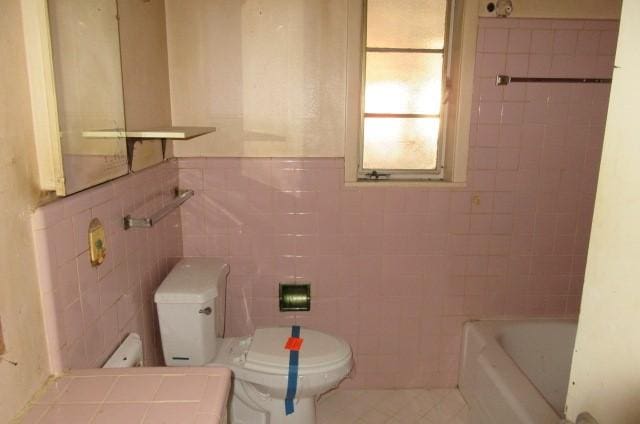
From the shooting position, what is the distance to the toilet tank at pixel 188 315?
172 centimetres

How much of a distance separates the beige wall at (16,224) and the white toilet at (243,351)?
74 cm

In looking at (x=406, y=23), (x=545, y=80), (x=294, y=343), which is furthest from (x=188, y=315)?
(x=545, y=80)

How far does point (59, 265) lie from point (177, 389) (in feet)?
1.36

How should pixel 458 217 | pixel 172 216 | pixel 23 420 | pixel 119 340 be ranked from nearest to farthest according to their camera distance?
pixel 23 420 < pixel 119 340 < pixel 172 216 < pixel 458 217

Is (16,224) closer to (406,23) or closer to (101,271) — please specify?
(101,271)

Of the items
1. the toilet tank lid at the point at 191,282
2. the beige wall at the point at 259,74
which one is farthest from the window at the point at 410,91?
the toilet tank lid at the point at 191,282

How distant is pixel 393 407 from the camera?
7.57ft

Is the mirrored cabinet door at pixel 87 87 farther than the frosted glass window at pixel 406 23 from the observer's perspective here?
No

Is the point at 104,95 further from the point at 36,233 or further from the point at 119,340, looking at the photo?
the point at 119,340

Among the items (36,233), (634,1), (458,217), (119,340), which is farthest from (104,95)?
(458,217)

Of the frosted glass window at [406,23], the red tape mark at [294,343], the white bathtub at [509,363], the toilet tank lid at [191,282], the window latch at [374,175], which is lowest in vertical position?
the white bathtub at [509,363]

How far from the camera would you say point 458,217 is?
227 centimetres

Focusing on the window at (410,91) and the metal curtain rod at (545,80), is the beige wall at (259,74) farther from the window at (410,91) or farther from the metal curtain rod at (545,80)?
the metal curtain rod at (545,80)

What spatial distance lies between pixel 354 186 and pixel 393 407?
1.14 meters
